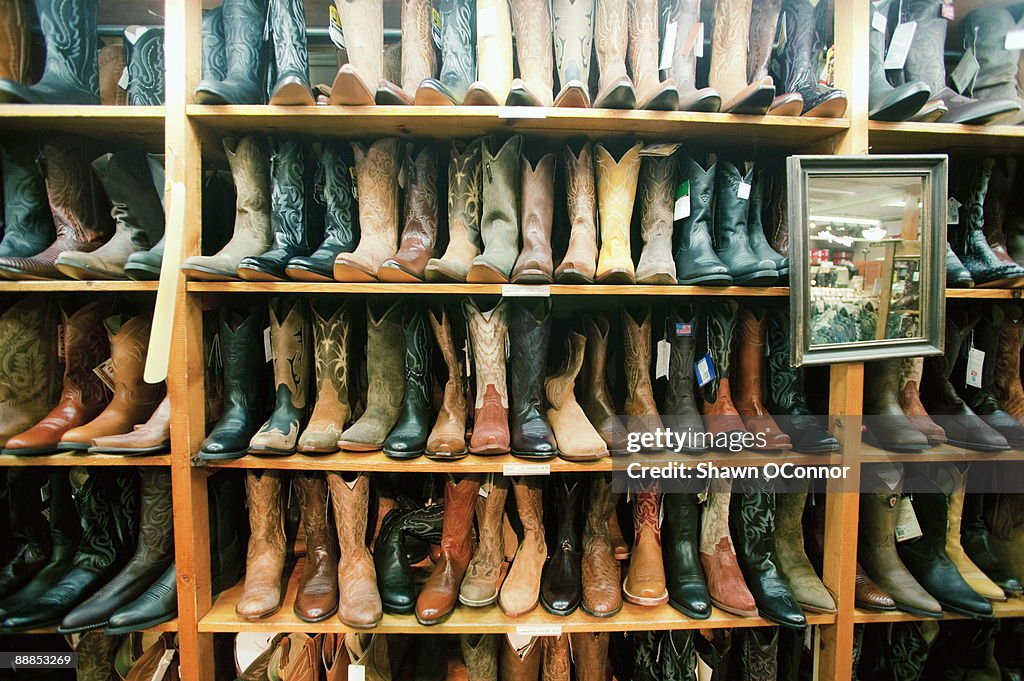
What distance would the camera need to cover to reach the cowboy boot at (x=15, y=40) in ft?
4.94

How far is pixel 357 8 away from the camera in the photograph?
1.54m

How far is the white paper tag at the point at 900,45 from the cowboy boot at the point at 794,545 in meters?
1.46

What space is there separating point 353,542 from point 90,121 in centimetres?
155

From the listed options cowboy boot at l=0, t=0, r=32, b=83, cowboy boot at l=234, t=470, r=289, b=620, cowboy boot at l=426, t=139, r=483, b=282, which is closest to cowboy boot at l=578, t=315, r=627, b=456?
cowboy boot at l=426, t=139, r=483, b=282

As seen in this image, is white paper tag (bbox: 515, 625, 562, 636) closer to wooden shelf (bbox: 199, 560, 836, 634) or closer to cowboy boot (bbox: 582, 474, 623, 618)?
wooden shelf (bbox: 199, 560, 836, 634)

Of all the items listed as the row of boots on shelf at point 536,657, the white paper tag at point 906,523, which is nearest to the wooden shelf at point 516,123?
the white paper tag at point 906,523

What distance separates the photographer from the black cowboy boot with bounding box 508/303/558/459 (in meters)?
1.61

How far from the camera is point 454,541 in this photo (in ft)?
5.31

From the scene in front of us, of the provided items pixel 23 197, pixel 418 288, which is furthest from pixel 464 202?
pixel 23 197

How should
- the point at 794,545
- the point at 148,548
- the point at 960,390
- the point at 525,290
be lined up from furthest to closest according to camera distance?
the point at 960,390, the point at 794,545, the point at 148,548, the point at 525,290

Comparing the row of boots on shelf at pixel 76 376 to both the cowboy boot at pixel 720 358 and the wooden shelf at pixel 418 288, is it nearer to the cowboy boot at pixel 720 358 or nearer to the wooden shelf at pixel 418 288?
the wooden shelf at pixel 418 288

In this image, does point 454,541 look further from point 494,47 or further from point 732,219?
point 494,47

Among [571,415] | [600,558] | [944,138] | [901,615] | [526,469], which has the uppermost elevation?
[944,138]

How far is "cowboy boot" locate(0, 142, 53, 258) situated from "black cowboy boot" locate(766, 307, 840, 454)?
2536 mm
